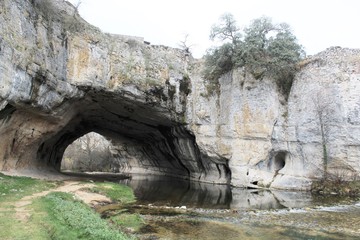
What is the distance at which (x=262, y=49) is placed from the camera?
1127 inches

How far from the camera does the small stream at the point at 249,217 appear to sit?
11.4 metres

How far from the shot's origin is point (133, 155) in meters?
49.6

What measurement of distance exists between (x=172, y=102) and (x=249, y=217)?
52.4ft

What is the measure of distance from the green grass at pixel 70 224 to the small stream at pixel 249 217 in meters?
1.56

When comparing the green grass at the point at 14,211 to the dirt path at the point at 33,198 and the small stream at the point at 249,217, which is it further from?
the small stream at the point at 249,217

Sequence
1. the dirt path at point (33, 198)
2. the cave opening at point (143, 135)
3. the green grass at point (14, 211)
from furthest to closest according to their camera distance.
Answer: the cave opening at point (143, 135) → the dirt path at point (33, 198) → the green grass at point (14, 211)

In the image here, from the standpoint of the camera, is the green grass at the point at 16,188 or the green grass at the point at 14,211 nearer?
the green grass at the point at 14,211

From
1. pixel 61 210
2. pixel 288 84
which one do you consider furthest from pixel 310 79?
pixel 61 210

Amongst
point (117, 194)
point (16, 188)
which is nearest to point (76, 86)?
point (117, 194)

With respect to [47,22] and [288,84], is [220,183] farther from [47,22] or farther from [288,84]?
[47,22]

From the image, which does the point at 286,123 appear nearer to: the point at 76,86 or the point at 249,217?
the point at 249,217

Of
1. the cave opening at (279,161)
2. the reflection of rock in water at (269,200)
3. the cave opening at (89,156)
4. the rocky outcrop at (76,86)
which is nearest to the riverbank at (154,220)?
the reflection of rock in water at (269,200)

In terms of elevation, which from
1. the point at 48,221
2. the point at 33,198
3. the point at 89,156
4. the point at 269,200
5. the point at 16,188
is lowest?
the point at 48,221

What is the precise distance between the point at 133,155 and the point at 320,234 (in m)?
39.8
